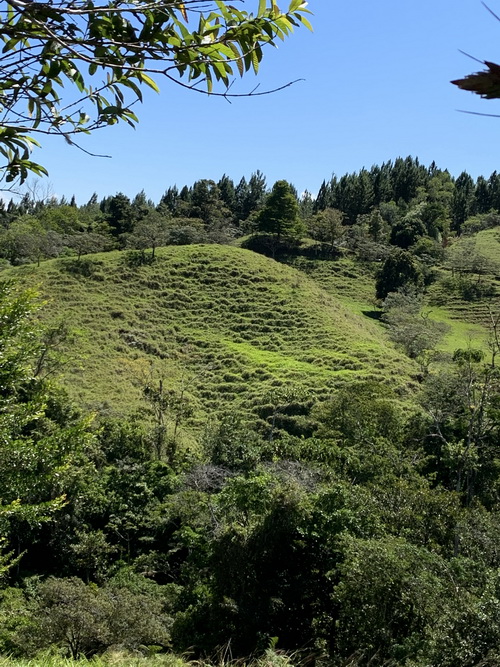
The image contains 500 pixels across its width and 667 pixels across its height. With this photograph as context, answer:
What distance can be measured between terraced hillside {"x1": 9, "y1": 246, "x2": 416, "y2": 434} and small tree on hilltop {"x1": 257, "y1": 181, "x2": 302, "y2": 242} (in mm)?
9834

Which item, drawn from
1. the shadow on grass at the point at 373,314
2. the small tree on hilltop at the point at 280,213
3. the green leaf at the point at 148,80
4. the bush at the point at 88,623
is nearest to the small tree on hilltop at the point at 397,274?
the shadow on grass at the point at 373,314

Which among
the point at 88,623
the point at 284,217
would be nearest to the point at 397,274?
the point at 284,217

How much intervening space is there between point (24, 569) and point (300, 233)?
45.5m

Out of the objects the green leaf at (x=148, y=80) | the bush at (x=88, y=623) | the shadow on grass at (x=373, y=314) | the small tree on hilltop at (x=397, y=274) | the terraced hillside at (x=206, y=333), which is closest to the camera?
the green leaf at (x=148, y=80)

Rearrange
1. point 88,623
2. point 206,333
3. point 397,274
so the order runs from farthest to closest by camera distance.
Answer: point 397,274
point 206,333
point 88,623

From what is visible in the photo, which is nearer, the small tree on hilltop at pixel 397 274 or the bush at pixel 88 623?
the bush at pixel 88 623

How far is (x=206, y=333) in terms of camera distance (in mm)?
35125

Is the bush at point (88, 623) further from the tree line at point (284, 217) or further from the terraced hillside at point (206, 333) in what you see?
the tree line at point (284, 217)

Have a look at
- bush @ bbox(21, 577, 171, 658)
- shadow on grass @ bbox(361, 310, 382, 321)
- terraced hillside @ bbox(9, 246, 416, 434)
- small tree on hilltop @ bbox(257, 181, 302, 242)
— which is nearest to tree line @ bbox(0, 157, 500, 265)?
small tree on hilltop @ bbox(257, 181, 302, 242)

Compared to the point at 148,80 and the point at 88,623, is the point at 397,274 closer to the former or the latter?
the point at 88,623

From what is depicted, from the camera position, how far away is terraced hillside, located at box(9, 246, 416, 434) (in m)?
27.8

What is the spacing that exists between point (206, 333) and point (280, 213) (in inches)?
925

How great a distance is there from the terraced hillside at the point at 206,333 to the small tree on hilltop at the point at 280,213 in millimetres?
9834

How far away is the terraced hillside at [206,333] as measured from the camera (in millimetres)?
27828
